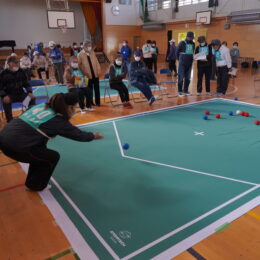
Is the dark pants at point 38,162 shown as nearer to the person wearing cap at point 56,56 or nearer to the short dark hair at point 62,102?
the short dark hair at point 62,102

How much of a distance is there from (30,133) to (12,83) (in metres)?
3.08

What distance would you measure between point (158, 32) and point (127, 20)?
2.73 m

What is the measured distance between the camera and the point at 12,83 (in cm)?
520

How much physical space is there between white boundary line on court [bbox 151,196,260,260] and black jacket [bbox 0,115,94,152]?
1.36 m

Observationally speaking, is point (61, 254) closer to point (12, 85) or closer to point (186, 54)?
point (12, 85)

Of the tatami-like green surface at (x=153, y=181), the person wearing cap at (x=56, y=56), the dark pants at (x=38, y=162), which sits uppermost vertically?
the person wearing cap at (x=56, y=56)

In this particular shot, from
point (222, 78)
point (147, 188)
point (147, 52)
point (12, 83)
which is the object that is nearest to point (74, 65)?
point (12, 83)

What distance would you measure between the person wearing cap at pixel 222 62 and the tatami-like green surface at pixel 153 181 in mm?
2859

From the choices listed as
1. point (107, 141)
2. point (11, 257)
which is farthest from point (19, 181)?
point (107, 141)

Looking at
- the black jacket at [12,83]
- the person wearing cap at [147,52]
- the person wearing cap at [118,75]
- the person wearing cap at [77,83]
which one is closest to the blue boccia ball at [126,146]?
the person wearing cap at [77,83]

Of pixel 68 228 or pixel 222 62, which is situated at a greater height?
pixel 222 62

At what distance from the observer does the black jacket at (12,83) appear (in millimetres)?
5094

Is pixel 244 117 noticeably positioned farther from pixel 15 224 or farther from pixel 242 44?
pixel 242 44

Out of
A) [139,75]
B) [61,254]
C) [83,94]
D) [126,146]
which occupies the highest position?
[139,75]
